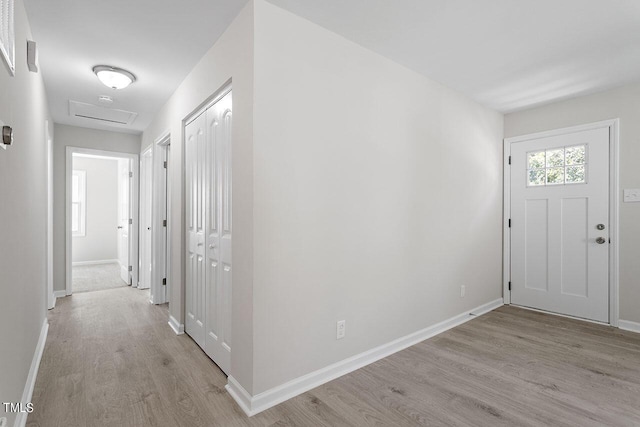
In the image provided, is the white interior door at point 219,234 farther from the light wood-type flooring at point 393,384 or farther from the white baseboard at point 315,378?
the white baseboard at point 315,378

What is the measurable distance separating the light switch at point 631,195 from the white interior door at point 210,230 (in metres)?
3.84

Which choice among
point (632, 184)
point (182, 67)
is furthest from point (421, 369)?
point (182, 67)

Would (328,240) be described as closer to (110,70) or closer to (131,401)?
(131,401)

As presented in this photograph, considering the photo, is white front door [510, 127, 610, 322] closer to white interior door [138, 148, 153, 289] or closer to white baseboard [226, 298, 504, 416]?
white baseboard [226, 298, 504, 416]

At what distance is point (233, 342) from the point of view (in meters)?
2.08

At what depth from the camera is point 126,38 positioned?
234 cm

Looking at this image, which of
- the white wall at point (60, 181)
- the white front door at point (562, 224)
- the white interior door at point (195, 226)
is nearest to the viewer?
the white interior door at point (195, 226)

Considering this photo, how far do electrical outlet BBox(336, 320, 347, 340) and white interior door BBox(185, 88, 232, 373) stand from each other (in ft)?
2.51

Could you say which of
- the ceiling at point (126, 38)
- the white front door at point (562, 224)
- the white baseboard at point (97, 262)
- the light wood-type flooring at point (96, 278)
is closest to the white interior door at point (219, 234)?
the ceiling at point (126, 38)

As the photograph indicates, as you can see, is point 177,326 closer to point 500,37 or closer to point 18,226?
point 18,226

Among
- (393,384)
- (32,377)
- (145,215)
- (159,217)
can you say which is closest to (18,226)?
(32,377)

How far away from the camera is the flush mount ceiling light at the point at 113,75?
280 centimetres

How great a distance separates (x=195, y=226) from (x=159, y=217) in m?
1.42

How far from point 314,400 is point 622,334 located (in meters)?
3.14
